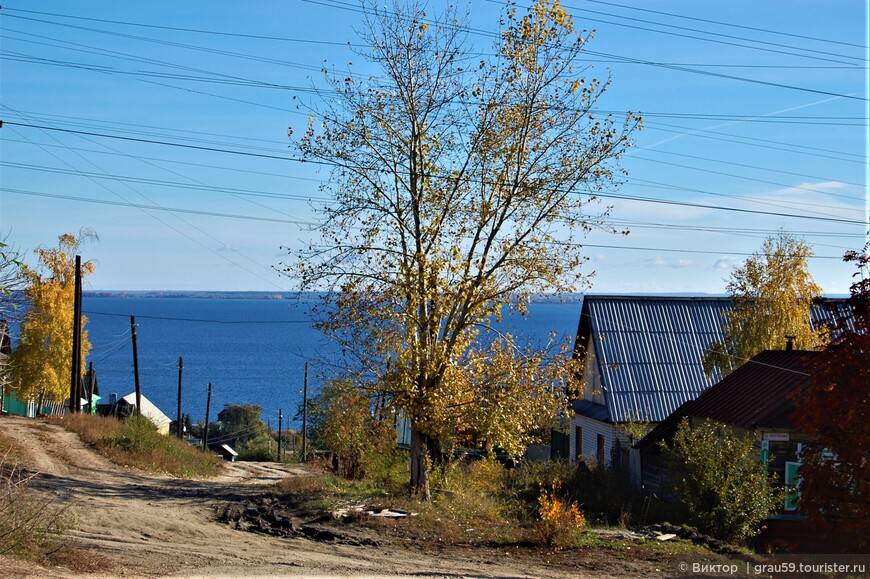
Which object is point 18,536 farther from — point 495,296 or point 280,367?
point 280,367

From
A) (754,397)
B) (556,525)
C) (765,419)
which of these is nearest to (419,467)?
(556,525)

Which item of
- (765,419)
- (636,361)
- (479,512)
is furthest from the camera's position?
(636,361)

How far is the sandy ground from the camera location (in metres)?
12.5

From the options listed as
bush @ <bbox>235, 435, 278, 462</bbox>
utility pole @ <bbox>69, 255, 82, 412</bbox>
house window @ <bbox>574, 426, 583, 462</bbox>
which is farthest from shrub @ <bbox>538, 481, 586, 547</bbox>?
bush @ <bbox>235, 435, 278, 462</bbox>

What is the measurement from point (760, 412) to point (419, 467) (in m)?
8.59

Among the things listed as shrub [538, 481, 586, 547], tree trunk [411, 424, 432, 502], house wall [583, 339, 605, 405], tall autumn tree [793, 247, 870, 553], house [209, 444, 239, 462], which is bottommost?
house [209, 444, 239, 462]

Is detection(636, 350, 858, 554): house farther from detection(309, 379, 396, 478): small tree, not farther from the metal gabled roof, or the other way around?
detection(309, 379, 396, 478): small tree

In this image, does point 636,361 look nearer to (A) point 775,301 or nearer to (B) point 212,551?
(A) point 775,301

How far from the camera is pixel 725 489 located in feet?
57.3

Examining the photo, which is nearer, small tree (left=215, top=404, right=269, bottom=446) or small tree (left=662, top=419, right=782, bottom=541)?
small tree (left=662, top=419, right=782, bottom=541)

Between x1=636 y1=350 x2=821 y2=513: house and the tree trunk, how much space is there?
5.78m

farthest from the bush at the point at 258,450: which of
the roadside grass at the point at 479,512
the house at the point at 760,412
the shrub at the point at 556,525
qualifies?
the shrub at the point at 556,525

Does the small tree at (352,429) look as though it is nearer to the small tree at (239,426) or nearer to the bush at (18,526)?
the bush at (18,526)

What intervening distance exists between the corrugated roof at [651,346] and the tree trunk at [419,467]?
33.9ft
